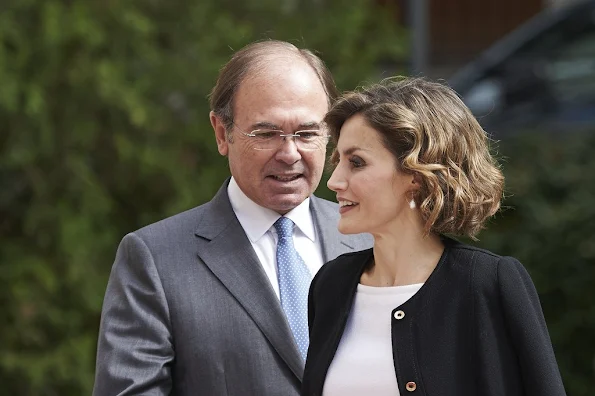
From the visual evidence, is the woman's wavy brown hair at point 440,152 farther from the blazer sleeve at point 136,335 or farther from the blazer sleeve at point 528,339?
the blazer sleeve at point 136,335

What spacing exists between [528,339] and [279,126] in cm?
111

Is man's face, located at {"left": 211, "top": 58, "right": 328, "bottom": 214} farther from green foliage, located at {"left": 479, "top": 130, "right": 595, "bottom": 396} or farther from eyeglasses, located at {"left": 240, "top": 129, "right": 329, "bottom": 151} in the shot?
green foliage, located at {"left": 479, "top": 130, "right": 595, "bottom": 396}

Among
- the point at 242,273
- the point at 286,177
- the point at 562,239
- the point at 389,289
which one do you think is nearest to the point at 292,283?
the point at 242,273

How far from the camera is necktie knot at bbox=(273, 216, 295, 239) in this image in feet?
11.7

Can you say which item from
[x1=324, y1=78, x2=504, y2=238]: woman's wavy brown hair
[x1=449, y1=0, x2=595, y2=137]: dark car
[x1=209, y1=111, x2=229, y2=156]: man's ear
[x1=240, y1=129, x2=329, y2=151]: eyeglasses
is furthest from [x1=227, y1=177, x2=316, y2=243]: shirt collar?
[x1=449, y1=0, x2=595, y2=137]: dark car

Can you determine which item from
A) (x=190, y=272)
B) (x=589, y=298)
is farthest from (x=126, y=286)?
(x=589, y=298)

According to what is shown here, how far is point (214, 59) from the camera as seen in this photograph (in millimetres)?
6914

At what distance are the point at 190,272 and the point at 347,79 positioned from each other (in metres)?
3.77

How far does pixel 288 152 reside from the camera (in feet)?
11.3

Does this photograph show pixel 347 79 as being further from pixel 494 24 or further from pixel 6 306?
pixel 494 24

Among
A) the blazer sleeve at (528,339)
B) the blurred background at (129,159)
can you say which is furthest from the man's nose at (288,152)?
the blurred background at (129,159)

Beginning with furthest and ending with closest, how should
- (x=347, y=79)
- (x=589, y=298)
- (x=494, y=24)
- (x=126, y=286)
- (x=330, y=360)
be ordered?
(x=494, y=24)
(x=347, y=79)
(x=589, y=298)
(x=126, y=286)
(x=330, y=360)

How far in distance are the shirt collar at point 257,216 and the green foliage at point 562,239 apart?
98.7 inches

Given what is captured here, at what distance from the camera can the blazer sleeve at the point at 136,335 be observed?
324cm
